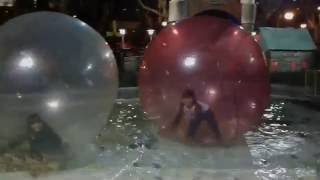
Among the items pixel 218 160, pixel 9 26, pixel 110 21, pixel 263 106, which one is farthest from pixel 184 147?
pixel 110 21

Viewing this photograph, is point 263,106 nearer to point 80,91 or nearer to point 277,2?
point 80,91

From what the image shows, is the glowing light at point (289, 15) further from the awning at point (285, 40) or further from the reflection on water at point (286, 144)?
the reflection on water at point (286, 144)

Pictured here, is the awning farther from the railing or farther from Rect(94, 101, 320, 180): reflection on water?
Rect(94, 101, 320, 180): reflection on water

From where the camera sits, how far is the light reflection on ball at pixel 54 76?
5945mm

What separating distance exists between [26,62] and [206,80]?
2175 mm

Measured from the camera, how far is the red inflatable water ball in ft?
22.9

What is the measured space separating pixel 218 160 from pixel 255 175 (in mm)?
842

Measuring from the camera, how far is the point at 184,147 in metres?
7.42

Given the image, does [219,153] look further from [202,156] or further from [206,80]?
[206,80]

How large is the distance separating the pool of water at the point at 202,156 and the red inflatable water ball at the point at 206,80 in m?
0.37

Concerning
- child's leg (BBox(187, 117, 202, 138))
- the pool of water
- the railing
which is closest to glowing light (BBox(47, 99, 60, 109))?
the pool of water

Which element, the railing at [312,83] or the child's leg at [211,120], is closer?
the child's leg at [211,120]

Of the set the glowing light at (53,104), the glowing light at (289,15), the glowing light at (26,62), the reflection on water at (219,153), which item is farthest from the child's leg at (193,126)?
the glowing light at (289,15)

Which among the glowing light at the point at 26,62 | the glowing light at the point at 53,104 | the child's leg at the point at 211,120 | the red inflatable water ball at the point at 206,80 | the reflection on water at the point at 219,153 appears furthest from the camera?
the child's leg at the point at 211,120
